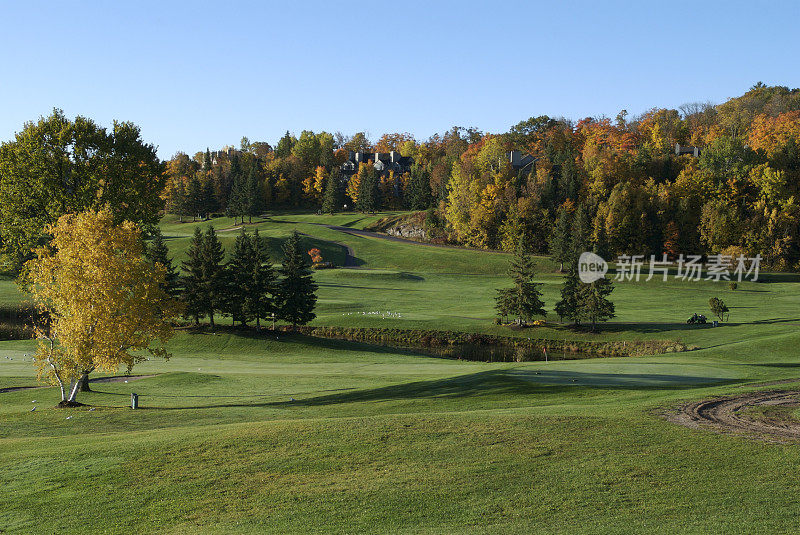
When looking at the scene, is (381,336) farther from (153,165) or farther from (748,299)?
(748,299)

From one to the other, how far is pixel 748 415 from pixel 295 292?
1614 inches

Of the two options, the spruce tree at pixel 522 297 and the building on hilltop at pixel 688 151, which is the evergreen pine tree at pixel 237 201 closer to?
the spruce tree at pixel 522 297

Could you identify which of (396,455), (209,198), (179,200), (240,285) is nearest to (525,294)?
(240,285)

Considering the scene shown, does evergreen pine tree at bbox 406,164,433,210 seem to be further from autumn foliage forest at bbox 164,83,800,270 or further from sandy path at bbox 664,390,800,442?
sandy path at bbox 664,390,800,442

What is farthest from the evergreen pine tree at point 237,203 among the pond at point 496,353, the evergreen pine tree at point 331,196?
the pond at point 496,353

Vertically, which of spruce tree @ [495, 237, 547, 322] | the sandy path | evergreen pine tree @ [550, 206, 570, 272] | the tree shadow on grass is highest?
evergreen pine tree @ [550, 206, 570, 272]

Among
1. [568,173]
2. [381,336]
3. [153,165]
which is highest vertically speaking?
[568,173]

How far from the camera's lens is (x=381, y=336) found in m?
58.0

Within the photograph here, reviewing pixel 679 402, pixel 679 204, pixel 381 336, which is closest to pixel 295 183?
pixel 679 204

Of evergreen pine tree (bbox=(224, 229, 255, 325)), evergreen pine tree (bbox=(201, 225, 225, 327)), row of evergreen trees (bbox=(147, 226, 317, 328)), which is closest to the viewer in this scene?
evergreen pine tree (bbox=(201, 225, 225, 327))

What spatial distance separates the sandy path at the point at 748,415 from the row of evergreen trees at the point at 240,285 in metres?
38.5

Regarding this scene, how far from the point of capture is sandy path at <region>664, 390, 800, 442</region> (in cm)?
1861

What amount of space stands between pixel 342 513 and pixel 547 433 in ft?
25.6

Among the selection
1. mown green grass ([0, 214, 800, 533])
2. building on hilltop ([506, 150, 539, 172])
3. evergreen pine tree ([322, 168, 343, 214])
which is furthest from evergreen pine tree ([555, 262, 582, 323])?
evergreen pine tree ([322, 168, 343, 214])
